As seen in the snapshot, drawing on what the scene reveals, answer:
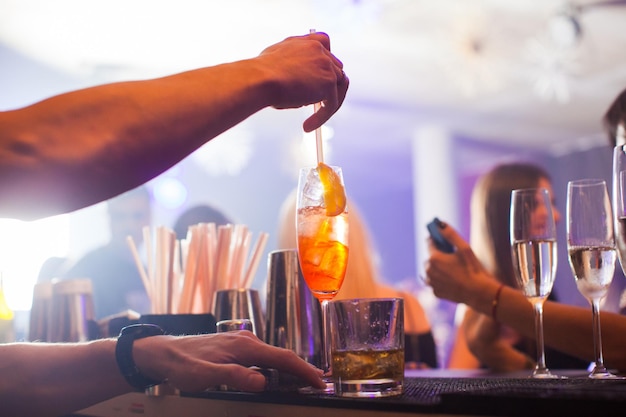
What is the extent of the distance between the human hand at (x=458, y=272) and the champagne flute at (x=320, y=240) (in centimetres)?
58

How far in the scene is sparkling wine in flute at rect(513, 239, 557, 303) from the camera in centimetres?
116

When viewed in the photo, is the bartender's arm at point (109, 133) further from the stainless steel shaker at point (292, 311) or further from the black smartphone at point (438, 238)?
the black smartphone at point (438, 238)

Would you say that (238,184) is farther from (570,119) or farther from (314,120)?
(314,120)

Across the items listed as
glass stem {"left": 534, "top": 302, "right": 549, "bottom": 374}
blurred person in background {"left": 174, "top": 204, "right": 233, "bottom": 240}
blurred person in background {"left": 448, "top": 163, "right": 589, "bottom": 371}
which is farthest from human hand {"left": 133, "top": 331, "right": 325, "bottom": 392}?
blurred person in background {"left": 174, "top": 204, "right": 233, "bottom": 240}

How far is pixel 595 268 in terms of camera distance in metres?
1.06

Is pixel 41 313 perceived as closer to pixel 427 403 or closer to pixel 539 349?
pixel 539 349

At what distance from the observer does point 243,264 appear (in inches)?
53.7

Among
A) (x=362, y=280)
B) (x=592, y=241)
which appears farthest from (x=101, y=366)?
(x=362, y=280)

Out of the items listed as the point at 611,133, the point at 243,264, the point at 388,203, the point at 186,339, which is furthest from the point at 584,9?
the point at 388,203

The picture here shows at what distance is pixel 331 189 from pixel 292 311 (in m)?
0.23

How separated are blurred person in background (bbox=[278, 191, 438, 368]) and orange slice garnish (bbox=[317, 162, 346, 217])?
959mm

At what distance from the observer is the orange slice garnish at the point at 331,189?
1044 mm

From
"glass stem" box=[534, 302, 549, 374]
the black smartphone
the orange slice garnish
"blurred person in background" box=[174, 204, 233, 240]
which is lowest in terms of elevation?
"glass stem" box=[534, 302, 549, 374]

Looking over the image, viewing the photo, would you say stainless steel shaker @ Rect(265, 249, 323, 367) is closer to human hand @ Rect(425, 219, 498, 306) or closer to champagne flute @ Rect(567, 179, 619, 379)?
champagne flute @ Rect(567, 179, 619, 379)
